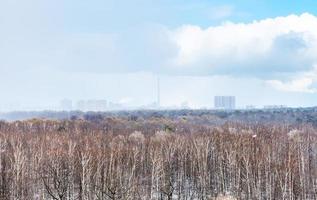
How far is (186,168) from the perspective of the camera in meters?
75.3

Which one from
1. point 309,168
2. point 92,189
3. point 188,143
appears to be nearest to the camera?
point 92,189

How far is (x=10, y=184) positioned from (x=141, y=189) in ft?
53.3

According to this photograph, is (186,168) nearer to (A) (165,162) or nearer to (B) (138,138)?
(A) (165,162)

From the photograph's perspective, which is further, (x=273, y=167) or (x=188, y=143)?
(x=188, y=143)

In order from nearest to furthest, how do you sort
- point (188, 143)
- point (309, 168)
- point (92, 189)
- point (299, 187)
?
point (92, 189), point (299, 187), point (309, 168), point (188, 143)

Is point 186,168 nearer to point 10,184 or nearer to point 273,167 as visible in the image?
point 273,167

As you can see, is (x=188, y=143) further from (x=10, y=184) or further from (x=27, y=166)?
(x=10, y=184)

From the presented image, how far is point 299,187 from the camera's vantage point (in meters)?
62.5

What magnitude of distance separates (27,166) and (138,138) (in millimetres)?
31677

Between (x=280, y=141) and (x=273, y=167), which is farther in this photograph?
(x=280, y=141)

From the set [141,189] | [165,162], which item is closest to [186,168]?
[165,162]

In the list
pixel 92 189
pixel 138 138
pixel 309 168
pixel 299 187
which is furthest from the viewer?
pixel 138 138

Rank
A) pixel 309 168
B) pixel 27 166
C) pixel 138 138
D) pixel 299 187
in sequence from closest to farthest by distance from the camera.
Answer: pixel 299 187 → pixel 27 166 → pixel 309 168 → pixel 138 138

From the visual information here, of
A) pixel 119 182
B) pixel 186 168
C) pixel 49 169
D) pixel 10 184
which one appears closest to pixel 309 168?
pixel 186 168
